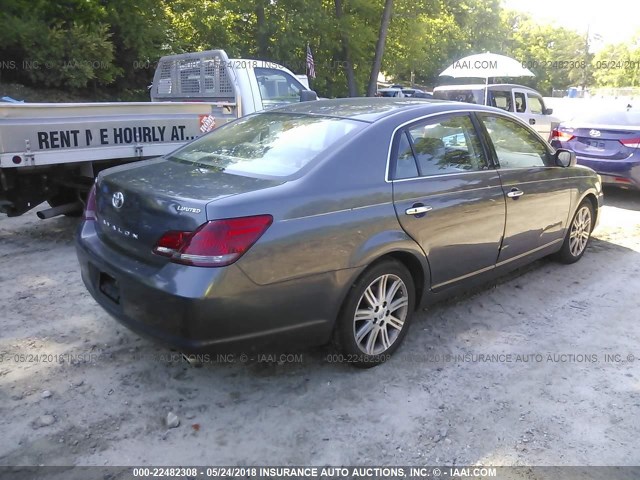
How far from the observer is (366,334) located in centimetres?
339

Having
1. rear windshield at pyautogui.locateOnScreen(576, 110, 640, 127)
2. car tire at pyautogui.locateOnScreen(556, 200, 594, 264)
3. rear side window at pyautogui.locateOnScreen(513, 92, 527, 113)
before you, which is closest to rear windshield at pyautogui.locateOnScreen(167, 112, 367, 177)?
car tire at pyautogui.locateOnScreen(556, 200, 594, 264)

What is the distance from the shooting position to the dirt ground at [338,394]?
2742mm

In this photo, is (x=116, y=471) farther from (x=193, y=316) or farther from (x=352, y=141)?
(x=352, y=141)

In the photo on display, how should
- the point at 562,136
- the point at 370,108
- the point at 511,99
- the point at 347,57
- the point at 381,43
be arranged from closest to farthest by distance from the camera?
the point at 370,108, the point at 562,136, the point at 511,99, the point at 381,43, the point at 347,57

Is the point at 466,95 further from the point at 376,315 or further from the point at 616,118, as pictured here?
the point at 376,315

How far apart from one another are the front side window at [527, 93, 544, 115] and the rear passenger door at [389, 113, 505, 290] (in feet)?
31.6

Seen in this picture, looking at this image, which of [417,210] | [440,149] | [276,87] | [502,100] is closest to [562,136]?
[502,100]

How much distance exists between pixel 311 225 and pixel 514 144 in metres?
2.36

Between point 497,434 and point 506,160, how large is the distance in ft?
7.19

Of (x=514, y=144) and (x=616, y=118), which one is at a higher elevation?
(x=616, y=118)

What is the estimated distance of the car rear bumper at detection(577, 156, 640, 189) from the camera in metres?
7.87

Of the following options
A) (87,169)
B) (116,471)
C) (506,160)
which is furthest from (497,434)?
(87,169)

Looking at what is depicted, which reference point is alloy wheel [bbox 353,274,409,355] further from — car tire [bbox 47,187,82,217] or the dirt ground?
car tire [bbox 47,187,82,217]

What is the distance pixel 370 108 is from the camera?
3791 millimetres
